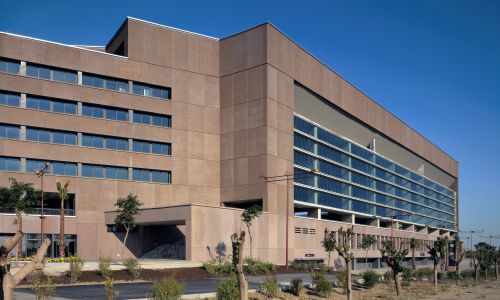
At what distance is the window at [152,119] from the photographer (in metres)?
Answer: 65.4

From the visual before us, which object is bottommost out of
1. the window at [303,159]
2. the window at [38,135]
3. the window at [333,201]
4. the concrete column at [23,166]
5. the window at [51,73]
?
the window at [333,201]

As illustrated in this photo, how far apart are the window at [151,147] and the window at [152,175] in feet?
7.59

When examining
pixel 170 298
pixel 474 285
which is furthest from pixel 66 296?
pixel 474 285

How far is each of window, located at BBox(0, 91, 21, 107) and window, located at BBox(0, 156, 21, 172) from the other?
5640mm

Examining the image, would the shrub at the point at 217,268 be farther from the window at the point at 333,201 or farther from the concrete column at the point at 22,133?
the window at the point at 333,201

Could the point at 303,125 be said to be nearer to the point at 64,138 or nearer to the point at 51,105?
the point at 64,138

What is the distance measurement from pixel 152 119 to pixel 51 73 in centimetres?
1225

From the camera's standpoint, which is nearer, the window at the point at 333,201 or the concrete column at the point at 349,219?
the window at the point at 333,201

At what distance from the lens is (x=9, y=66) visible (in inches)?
2290

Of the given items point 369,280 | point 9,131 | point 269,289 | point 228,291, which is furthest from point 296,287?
point 9,131

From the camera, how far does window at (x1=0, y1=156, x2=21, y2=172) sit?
57.0 m

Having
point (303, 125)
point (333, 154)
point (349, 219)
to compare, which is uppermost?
point (303, 125)

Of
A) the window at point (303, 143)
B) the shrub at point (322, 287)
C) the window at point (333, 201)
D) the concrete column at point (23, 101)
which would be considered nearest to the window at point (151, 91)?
the concrete column at point (23, 101)

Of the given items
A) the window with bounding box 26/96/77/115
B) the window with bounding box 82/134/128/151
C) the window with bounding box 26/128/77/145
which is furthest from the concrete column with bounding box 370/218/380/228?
the window with bounding box 26/96/77/115
